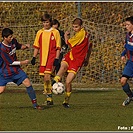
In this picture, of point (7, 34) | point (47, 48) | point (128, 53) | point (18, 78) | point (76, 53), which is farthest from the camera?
point (47, 48)

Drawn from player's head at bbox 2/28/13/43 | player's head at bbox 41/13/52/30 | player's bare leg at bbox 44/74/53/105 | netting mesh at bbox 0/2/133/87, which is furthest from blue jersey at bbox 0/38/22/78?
netting mesh at bbox 0/2/133/87

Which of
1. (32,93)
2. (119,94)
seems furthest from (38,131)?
(119,94)

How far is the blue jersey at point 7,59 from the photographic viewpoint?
13.0 metres

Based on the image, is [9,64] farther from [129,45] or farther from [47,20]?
[129,45]

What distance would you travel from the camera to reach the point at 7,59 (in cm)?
1302

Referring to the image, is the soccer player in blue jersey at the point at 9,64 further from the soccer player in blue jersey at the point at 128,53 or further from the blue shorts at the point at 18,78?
the soccer player in blue jersey at the point at 128,53

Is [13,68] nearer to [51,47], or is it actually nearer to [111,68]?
[51,47]

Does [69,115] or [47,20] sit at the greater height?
[47,20]

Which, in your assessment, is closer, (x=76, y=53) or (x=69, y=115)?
(x=69, y=115)

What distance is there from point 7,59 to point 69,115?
1.83 m

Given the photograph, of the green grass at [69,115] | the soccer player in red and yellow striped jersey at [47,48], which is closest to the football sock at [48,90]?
the soccer player in red and yellow striped jersey at [47,48]

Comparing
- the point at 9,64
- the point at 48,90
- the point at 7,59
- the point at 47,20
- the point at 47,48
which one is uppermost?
the point at 47,20

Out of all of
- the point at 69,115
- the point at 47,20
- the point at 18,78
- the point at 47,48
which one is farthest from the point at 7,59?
the point at 47,48

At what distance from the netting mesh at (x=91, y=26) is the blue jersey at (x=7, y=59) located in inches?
347
